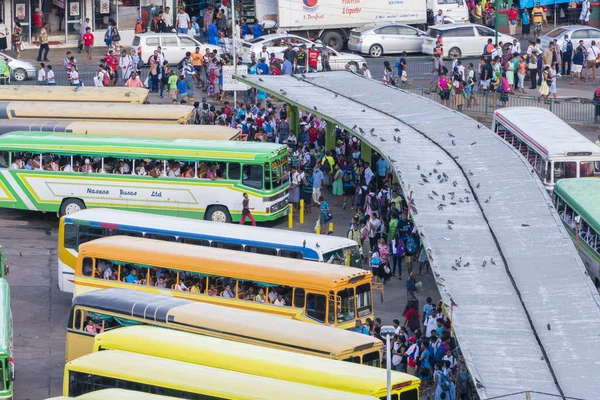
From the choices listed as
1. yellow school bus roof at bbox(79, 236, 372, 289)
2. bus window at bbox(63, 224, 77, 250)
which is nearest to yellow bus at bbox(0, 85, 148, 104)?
bus window at bbox(63, 224, 77, 250)

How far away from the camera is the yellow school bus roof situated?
3138 cm

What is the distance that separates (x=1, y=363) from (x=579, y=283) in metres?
11.5

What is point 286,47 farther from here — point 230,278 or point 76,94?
point 230,278

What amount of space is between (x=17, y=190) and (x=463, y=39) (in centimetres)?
2204

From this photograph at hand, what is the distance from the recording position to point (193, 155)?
134 feet

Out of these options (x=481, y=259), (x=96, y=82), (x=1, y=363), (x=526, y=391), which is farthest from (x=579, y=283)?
(x=96, y=82)

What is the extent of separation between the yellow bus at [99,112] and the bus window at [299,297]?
15388 millimetres

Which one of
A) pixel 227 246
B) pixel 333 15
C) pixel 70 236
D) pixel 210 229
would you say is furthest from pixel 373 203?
pixel 333 15

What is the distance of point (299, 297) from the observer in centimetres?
3152

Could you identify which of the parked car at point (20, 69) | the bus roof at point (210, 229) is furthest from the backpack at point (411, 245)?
the parked car at point (20, 69)

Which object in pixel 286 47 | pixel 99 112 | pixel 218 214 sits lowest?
pixel 218 214

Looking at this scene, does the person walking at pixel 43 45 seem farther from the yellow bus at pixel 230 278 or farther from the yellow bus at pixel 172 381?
the yellow bus at pixel 172 381

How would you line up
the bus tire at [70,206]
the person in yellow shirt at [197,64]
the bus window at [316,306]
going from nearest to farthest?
the bus window at [316,306], the bus tire at [70,206], the person in yellow shirt at [197,64]

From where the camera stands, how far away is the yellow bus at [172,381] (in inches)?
974
